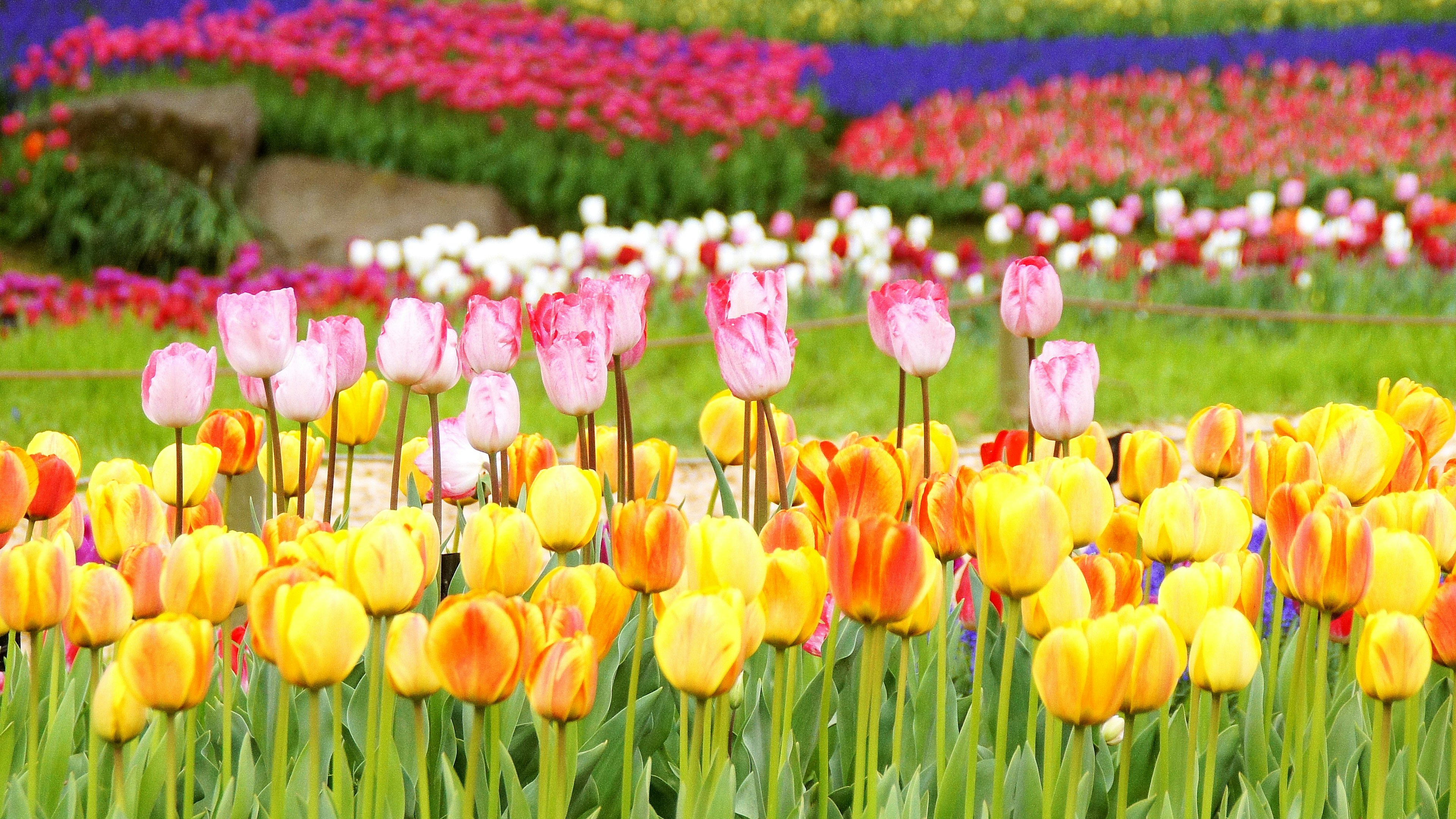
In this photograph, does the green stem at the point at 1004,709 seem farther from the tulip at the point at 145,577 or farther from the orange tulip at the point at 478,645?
the tulip at the point at 145,577

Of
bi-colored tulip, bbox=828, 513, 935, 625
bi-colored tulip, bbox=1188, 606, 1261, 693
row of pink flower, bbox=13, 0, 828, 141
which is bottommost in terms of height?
bi-colored tulip, bbox=1188, 606, 1261, 693

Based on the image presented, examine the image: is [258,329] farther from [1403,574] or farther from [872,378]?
[872,378]

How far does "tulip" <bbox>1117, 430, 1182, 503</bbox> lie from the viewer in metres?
1.73

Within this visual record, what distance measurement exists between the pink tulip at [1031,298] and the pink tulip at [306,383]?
2.39 ft

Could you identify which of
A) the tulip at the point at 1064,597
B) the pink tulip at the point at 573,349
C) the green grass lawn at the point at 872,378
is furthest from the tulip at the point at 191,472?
the green grass lawn at the point at 872,378

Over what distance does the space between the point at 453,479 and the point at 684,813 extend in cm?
81

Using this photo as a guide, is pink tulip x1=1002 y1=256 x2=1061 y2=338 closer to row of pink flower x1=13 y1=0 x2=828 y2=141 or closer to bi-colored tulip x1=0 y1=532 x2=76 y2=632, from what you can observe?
bi-colored tulip x1=0 y1=532 x2=76 y2=632

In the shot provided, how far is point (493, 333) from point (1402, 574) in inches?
37.2

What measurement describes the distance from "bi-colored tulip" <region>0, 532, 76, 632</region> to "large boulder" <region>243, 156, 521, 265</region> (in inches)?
340

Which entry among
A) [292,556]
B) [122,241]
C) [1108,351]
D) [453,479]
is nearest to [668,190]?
[122,241]

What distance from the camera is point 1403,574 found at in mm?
1243

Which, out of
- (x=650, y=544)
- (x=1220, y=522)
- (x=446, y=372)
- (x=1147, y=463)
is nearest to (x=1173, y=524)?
(x=1220, y=522)

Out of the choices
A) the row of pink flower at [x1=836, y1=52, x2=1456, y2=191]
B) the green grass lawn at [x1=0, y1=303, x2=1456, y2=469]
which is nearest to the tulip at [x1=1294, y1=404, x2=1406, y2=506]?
the green grass lawn at [x1=0, y1=303, x2=1456, y2=469]

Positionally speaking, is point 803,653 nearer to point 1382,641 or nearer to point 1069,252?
point 1382,641
